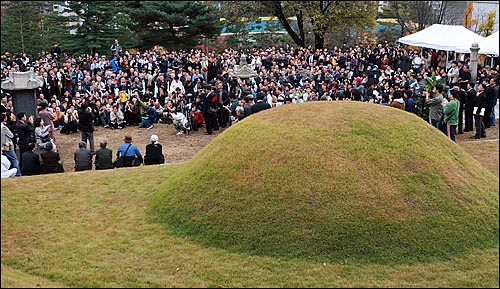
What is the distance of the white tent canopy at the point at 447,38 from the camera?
25.5m

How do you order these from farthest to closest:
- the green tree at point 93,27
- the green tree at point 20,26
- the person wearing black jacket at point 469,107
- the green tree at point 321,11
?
the green tree at point 321,11 → the green tree at point 93,27 → the green tree at point 20,26 → the person wearing black jacket at point 469,107

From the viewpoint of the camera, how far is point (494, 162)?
10.9 m

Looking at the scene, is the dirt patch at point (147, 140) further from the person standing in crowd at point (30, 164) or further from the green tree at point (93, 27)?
the green tree at point (93, 27)

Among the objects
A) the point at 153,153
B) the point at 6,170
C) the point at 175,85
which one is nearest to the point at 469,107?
the point at 153,153

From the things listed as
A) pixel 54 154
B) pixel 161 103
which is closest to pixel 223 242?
pixel 54 154

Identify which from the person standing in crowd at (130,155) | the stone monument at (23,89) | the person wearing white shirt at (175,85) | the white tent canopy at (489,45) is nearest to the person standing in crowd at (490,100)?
the white tent canopy at (489,45)

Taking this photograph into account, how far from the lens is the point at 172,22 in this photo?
39531 millimetres

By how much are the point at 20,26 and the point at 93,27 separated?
1375cm

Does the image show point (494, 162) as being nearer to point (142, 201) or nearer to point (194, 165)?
point (194, 165)

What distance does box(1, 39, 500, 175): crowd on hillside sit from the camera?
61.2ft

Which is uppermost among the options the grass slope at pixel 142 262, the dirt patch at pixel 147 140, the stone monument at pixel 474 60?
the stone monument at pixel 474 60

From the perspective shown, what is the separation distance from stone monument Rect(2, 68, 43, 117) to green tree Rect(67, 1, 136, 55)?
15.0 m

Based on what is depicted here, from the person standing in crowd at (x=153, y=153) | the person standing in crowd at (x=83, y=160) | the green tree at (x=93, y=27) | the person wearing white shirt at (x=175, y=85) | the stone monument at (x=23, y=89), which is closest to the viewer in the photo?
the person standing in crowd at (x=83, y=160)

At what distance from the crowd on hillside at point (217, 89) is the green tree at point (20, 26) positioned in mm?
978
